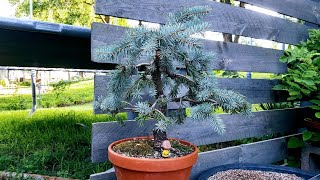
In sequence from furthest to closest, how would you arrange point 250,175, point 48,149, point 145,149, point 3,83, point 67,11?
point 67,11
point 3,83
point 48,149
point 250,175
point 145,149

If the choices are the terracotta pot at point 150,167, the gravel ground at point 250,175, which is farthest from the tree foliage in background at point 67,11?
the terracotta pot at point 150,167

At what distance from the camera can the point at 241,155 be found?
1.82m

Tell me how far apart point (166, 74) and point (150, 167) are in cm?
35

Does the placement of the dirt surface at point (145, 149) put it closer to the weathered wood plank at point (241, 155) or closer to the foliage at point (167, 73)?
the foliage at point (167, 73)

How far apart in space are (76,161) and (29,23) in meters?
1.07

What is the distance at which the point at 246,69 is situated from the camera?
5.98 feet

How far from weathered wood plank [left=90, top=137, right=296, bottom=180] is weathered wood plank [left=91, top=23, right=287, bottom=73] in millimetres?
481

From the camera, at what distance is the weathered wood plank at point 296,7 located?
1.98 meters

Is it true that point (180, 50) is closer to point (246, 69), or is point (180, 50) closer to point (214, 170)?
point (214, 170)

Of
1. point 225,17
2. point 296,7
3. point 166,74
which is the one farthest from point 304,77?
point 166,74

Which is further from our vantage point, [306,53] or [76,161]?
[76,161]

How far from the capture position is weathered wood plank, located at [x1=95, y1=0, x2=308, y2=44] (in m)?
1.29

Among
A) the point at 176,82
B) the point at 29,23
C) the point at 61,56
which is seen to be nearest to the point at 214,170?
the point at 176,82

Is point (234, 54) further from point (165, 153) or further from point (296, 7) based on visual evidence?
point (165, 153)
